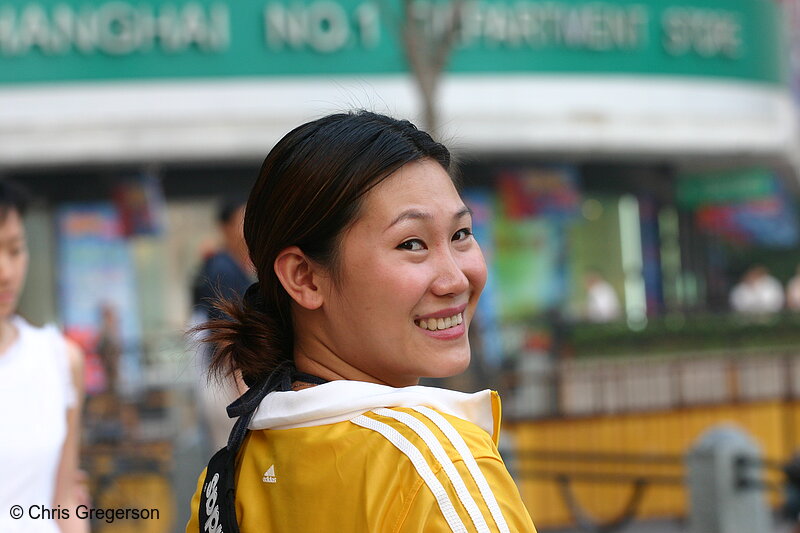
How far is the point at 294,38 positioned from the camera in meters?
18.5

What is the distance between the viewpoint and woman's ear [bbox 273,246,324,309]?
6.44 ft

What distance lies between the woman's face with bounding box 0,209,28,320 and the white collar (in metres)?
1.74

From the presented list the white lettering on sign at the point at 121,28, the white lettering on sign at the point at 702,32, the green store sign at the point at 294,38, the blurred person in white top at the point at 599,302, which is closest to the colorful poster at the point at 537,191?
the blurred person in white top at the point at 599,302

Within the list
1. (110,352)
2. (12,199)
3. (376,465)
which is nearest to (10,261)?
(12,199)

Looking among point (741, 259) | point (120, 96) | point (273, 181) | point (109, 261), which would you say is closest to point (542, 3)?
point (120, 96)

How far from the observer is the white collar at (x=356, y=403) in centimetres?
175

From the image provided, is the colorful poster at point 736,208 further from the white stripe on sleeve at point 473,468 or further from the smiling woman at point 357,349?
the white stripe on sleeve at point 473,468

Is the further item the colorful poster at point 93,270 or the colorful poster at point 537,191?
the colorful poster at point 537,191

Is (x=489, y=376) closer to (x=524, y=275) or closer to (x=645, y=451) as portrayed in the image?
(x=645, y=451)

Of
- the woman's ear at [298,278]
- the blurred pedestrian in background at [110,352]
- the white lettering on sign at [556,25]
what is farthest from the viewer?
the white lettering on sign at [556,25]

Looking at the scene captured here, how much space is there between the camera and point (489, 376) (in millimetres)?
11070

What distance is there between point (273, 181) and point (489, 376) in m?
9.23

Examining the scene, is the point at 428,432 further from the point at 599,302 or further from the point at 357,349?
the point at 599,302
